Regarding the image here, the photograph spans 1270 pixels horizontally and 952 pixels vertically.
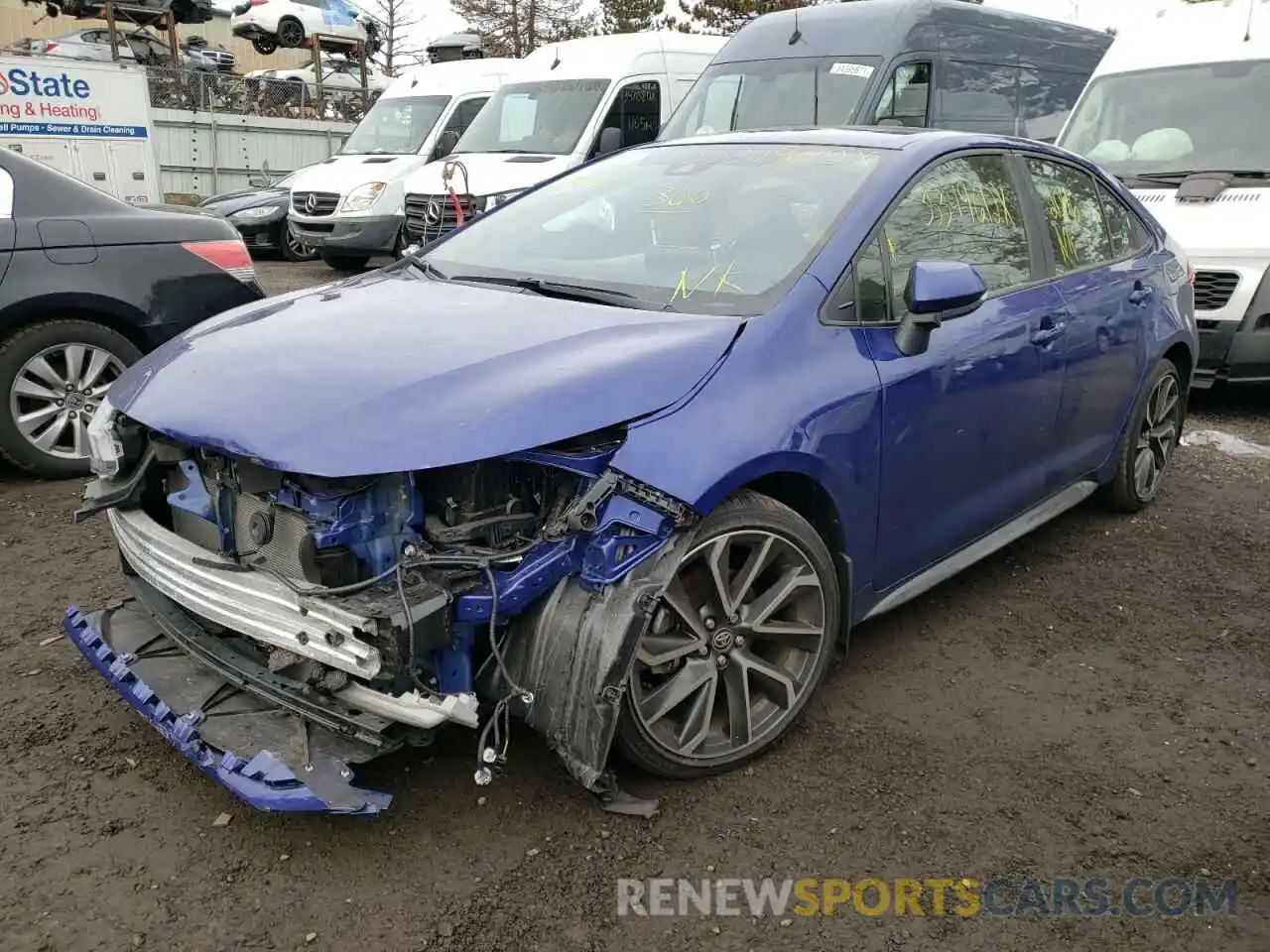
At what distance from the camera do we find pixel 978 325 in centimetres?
356

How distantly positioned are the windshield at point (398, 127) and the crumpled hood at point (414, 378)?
11105mm

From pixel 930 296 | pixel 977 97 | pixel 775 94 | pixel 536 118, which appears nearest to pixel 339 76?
pixel 536 118

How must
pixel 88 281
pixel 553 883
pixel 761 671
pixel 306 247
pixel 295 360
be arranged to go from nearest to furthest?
pixel 553 883
pixel 295 360
pixel 761 671
pixel 88 281
pixel 306 247

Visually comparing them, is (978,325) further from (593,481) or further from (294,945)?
(294,945)

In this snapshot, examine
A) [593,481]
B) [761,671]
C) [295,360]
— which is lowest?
[761,671]

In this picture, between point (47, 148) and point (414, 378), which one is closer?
point (414, 378)

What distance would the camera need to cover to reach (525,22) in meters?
36.3

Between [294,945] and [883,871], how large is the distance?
1.37 metres

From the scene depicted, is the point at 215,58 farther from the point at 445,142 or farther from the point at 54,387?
the point at 54,387

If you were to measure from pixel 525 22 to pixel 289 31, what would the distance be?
14.6m

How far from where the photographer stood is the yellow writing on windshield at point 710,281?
10.4 feet

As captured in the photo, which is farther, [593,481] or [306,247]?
[306,247]

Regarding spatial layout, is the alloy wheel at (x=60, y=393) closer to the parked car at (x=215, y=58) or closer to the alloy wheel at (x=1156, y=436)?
the alloy wheel at (x=1156, y=436)

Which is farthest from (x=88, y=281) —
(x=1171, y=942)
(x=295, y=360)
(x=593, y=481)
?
(x=1171, y=942)
